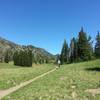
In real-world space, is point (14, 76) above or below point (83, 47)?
below

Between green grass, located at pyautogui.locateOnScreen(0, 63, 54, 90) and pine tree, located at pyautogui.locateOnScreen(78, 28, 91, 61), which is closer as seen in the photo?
green grass, located at pyautogui.locateOnScreen(0, 63, 54, 90)

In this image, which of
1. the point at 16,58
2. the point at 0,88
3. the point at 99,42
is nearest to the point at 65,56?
the point at 99,42

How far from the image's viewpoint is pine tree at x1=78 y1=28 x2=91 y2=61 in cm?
9100

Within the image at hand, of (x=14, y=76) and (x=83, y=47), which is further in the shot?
(x=83, y=47)

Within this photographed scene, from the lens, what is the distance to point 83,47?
92938 millimetres

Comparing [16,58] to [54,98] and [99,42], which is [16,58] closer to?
[99,42]

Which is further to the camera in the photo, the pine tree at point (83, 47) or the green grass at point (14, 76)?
the pine tree at point (83, 47)

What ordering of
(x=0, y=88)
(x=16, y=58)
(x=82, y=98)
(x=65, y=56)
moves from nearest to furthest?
(x=82, y=98) < (x=0, y=88) < (x=16, y=58) < (x=65, y=56)

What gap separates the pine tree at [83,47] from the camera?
91000mm

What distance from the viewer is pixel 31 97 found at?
14984 mm

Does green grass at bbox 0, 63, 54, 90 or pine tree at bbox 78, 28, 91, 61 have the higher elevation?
pine tree at bbox 78, 28, 91, 61

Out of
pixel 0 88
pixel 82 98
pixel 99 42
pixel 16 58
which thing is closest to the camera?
pixel 82 98

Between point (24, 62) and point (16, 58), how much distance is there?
4.65m

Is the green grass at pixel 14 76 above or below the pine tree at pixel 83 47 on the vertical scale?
Answer: below
